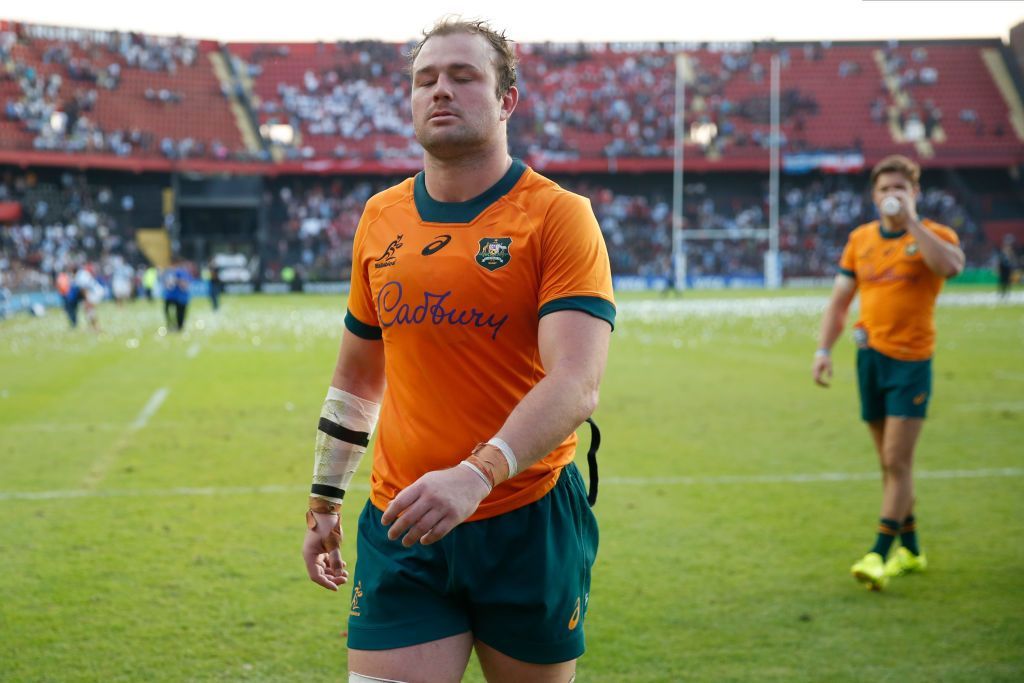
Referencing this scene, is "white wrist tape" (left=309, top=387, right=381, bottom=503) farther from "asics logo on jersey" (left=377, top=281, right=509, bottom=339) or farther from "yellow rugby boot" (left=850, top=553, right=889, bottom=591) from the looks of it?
"yellow rugby boot" (left=850, top=553, right=889, bottom=591)

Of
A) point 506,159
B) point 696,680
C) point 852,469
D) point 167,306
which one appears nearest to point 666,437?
point 852,469

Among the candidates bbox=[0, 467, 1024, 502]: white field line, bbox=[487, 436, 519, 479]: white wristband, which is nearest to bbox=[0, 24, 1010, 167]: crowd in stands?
bbox=[0, 467, 1024, 502]: white field line

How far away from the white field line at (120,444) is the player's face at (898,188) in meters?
6.62

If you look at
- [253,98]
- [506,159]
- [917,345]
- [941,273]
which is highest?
[253,98]

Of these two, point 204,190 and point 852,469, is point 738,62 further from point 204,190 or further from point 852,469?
point 852,469

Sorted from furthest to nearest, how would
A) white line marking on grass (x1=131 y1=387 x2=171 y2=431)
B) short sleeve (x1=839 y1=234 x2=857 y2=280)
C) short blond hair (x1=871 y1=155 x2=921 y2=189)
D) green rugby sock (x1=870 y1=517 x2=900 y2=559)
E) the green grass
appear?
1. white line marking on grass (x1=131 y1=387 x2=171 y2=431)
2. short sleeve (x1=839 y1=234 x2=857 y2=280)
3. green rugby sock (x1=870 y1=517 x2=900 y2=559)
4. short blond hair (x1=871 y1=155 x2=921 y2=189)
5. the green grass

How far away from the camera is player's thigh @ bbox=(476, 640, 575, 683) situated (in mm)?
2922

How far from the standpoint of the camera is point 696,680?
188 inches

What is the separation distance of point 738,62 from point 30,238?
3833cm

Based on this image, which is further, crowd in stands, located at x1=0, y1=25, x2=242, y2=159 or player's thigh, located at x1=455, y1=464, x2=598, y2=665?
crowd in stands, located at x1=0, y1=25, x2=242, y2=159

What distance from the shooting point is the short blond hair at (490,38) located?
2.86m

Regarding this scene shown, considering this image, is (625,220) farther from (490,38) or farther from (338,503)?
(490,38)

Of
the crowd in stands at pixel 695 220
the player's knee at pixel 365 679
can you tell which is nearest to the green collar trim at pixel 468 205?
the player's knee at pixel 365 679

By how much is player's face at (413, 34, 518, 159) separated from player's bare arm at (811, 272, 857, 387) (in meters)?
4.27
